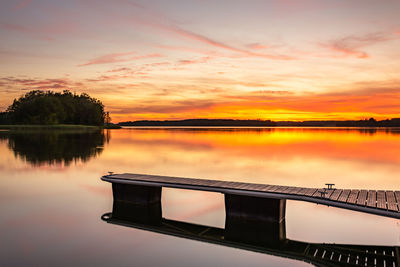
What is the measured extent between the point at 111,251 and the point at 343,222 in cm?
809

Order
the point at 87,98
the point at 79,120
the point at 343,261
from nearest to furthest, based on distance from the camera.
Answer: the point at 343,261
the point at 79,120
the point at 87,98

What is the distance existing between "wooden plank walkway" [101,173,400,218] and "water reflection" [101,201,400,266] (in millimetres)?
1071

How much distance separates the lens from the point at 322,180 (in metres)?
23.5

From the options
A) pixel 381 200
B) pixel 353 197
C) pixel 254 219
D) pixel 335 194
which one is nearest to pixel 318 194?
pixel 335 194

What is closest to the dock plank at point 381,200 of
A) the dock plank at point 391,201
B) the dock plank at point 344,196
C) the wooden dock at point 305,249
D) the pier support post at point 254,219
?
the dock plank at point 391,201

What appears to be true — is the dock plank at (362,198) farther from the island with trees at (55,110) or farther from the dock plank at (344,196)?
the island with trees at (55,110)

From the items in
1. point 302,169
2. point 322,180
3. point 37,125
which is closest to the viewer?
point 322,180

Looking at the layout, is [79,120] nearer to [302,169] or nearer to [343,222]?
[302,169]

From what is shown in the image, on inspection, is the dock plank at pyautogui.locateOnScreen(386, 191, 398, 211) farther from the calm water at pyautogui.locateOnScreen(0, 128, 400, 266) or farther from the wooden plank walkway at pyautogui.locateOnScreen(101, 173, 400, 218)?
the calm water at pyautogui.locateOnScreen(0, 128, 400, 266)

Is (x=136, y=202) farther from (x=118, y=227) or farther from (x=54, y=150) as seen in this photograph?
(x=54, y=150)

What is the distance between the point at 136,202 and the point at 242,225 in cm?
441

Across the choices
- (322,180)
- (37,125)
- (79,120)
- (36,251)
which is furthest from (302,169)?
(79,120)

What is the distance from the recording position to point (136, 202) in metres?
13.3

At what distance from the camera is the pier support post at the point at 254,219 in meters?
10.4
